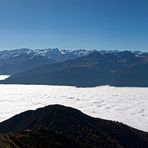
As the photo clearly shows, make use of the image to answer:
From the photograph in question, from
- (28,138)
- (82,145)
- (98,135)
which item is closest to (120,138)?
(98,135)

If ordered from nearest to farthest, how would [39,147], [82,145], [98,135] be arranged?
[39,147] < [82,145] < [98,135]

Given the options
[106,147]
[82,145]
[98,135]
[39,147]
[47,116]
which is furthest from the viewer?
[47,116]

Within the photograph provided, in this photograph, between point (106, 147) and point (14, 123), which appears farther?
point (14, 123)

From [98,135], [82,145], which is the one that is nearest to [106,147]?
[98,135]

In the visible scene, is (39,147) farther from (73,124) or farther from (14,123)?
(14,123)

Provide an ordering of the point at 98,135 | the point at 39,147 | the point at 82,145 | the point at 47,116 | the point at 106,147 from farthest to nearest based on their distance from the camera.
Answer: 1. the point at 47,116
2. the point at 98,135
3. the point at 106,147
4. the point at 82,145
5. the point at 39,147

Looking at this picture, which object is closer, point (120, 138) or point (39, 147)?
point (39, 147)

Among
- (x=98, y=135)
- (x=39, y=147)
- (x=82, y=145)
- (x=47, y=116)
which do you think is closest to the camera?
(x=39, y=147)

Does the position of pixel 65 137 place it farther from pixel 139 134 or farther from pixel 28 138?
pixel 139 134

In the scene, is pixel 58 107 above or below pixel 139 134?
above
